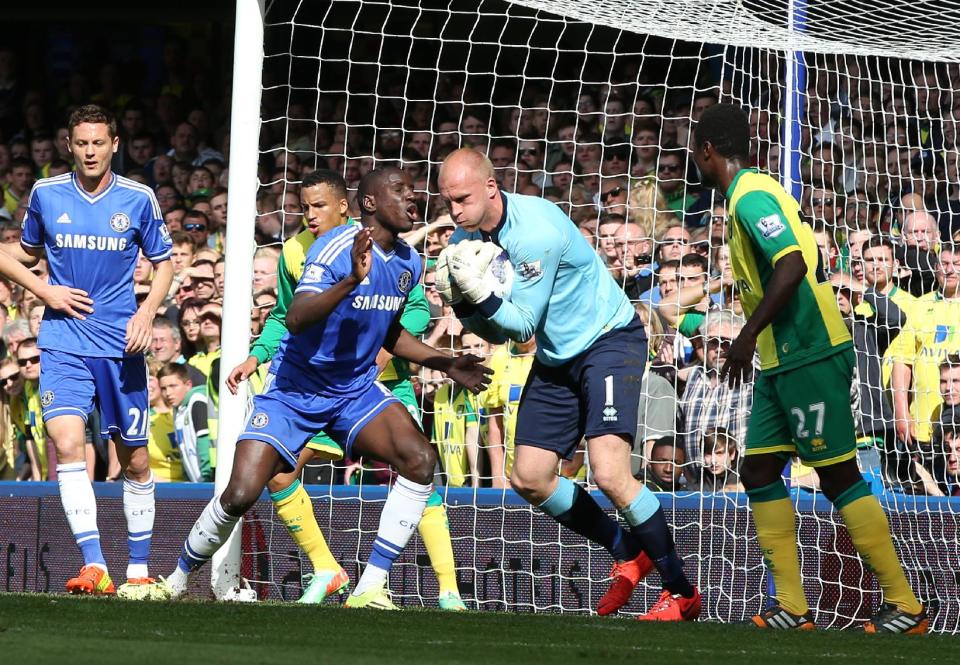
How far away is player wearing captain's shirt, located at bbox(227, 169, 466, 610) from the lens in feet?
23.2

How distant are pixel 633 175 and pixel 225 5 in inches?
223

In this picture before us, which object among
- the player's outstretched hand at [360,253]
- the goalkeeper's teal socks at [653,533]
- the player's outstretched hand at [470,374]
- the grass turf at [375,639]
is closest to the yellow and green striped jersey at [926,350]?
the goalkeeper's teal socks at [653,533]

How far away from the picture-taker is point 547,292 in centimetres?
610

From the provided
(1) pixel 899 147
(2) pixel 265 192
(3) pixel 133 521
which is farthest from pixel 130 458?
(1) pixel 899 147

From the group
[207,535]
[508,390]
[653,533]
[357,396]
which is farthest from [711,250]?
[207,535]

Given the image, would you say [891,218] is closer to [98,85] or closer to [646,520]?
[646,520]

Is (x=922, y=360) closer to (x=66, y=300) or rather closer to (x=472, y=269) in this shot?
(x=472, y=269)

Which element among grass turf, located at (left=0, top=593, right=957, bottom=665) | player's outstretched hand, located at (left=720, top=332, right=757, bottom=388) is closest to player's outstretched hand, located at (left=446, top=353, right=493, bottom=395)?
grass turf, located at (left=0, top=593, right=957, bottom=665)

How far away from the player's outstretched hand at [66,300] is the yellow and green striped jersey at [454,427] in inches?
105

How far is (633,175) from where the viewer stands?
10500 millimetres

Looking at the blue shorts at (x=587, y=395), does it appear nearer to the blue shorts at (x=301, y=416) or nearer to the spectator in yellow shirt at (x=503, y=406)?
the blue shorts at (x=301, y=416)

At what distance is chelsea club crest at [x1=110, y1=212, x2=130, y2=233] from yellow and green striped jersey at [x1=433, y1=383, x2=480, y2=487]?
8.34ft

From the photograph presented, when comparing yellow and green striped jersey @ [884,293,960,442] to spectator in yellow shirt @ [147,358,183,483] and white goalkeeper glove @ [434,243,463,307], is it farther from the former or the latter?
spectator in yellow shirt @ [147,358,183,483]

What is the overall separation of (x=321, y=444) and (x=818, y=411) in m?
2.73
